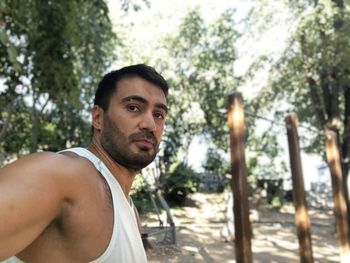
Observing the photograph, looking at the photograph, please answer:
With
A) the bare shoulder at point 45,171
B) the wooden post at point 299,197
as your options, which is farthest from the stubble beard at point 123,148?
the wooden post at point 299,197

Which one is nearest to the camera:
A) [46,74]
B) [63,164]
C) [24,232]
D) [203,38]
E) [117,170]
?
[24,232]

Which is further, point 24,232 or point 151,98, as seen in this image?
point 151,98

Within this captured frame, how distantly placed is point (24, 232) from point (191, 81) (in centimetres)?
2022

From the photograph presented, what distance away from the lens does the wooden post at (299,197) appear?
7.07m

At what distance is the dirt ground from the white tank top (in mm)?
4114

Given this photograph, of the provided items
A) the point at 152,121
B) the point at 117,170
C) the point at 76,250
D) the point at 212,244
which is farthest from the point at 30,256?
the point at 212,244

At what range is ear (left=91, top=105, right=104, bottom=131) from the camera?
162cm

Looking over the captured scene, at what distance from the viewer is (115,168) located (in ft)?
4.99

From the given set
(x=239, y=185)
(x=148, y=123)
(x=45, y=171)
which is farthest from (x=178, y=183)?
(x=45, y=171)

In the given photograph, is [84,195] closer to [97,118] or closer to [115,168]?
[115,168]

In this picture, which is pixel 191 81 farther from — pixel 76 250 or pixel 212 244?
pixel 76 250

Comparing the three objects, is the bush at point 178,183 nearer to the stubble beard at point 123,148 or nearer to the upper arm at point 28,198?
the stubble beard at point 123,148

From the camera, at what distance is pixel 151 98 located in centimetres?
162

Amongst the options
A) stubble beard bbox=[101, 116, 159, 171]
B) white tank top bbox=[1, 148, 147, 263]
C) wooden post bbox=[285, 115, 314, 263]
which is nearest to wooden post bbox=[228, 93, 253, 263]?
wooden post bbox=[285, 115, 314, 263]
